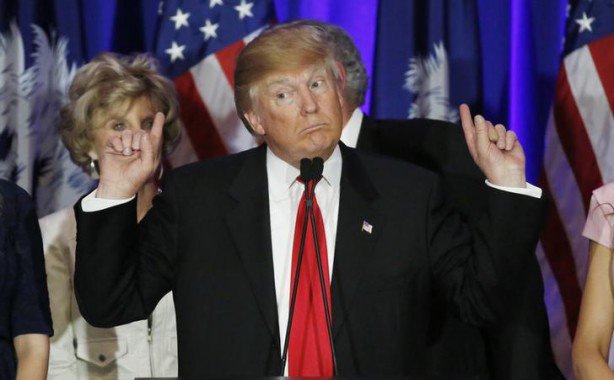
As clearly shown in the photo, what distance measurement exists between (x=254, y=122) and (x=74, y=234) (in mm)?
938

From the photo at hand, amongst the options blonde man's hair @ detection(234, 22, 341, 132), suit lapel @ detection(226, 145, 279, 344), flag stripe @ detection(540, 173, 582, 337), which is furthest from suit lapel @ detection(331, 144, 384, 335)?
flag stripe @ detection(540, 173, 582, 337)

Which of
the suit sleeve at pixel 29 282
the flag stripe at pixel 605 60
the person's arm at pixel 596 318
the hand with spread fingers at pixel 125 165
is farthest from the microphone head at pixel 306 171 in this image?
the flag stripe at pixel 605 60

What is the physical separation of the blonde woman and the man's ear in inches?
28.8

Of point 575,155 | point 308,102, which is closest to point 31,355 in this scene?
point 308,102

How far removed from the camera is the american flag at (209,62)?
413cm

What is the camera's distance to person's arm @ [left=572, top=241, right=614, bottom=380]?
9.09 feet

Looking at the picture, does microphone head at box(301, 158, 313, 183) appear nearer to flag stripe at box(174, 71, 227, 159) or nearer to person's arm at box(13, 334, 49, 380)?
person's arm at box(13, 334, 49, 380)

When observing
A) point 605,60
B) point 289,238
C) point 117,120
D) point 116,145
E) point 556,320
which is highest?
point 605,60

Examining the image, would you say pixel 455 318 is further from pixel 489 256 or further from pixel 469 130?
pixel 469 130

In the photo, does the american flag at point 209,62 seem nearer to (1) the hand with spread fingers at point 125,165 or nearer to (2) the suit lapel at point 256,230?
(2) the suit lapel at point 256,230

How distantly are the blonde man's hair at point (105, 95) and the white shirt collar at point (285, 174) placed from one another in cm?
85

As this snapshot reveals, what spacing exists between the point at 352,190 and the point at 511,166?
0.43 meters

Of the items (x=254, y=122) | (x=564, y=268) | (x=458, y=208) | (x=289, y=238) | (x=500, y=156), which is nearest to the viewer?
(x=500, y=156)

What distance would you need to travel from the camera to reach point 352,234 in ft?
8.52
